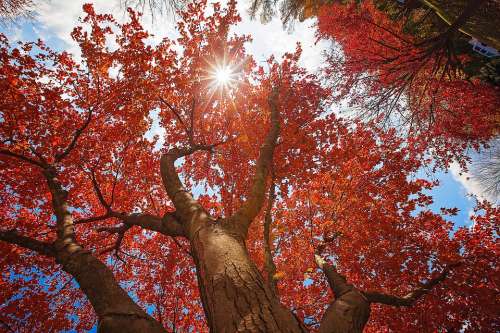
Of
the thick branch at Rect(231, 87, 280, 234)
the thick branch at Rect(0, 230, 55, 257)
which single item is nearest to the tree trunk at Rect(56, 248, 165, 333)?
the thick branch at Rect(0, 230, 55, 257)

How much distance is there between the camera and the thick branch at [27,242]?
3631mm

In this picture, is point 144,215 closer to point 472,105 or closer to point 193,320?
point 472,105

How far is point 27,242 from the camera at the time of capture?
12.3ft

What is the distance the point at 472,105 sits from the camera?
8.66 m

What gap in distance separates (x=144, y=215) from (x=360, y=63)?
6.71 metres

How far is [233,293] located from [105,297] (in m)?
1.44

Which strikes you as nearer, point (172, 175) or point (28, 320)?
point (172, 175)

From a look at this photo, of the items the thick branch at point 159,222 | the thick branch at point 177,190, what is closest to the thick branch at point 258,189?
the thick branch at point 177,190

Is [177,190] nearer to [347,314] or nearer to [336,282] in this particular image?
[336,282]

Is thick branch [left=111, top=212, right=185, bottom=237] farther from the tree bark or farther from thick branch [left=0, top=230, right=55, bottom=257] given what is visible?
the tree bark

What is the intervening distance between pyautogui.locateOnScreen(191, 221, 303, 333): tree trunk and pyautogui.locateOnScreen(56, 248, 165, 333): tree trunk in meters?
0.61

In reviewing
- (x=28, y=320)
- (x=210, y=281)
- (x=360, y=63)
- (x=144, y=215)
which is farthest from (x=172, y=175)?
(x=28, y=320)

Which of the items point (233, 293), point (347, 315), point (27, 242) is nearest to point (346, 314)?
point (347, 315)

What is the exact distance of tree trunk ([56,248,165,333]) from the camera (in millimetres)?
2359
